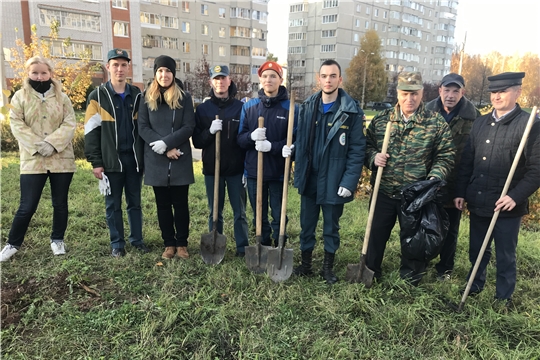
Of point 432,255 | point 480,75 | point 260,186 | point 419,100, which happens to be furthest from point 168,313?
point 480,75

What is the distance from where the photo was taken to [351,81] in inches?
1746

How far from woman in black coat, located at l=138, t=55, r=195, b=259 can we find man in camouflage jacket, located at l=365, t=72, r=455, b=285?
1859 millimetres

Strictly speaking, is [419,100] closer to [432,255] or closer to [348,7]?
[432,255]

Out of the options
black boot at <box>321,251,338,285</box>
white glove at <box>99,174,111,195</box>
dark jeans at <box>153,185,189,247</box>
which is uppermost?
white glove at <box>99,174,111,195</box>

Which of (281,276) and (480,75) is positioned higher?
(480,75)

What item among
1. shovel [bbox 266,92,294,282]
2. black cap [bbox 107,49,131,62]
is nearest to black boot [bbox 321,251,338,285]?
shovel [bbox 266,92,294,282]

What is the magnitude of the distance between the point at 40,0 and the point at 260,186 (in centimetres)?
3209

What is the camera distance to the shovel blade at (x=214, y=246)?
12.5 ft

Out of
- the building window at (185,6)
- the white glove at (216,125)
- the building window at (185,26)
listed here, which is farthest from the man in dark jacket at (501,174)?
the building window at (185,6)

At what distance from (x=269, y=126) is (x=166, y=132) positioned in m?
1.06

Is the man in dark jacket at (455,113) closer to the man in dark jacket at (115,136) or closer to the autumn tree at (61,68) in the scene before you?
the man in dark jacket at (115,136)

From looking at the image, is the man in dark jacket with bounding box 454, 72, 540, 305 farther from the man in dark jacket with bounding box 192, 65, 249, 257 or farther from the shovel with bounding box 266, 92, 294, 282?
the man in dark jacket with bounding box 192, 65, 249, 257

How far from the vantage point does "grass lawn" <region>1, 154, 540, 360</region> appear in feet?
8.38

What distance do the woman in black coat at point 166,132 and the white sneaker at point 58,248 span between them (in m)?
1.24
